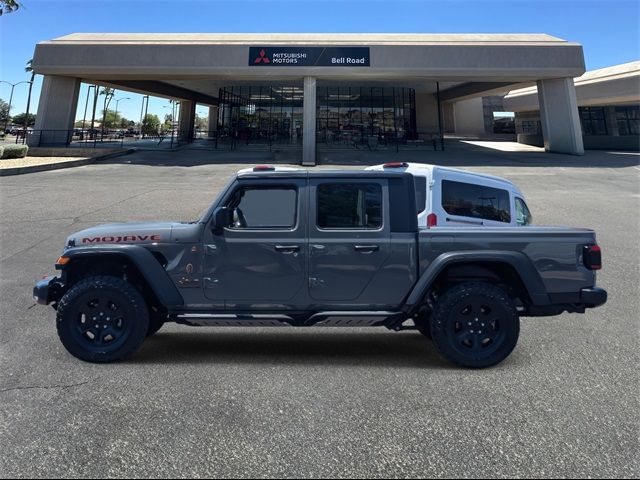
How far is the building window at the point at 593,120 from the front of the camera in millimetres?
38625

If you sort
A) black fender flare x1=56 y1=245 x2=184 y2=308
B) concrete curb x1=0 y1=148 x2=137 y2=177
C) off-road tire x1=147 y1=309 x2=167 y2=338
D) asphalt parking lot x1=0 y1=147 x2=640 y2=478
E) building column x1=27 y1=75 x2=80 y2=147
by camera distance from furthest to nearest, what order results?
building column x1=27 y1=75 x2=80 y2=147 → concrete curb x1=0 y1=148 x2=137 y2=177 → off-road tire x1=147 y1=309 x2=167 y2=338 → black fender flare x1=56 y1=245 x2=184 y2=308 → asphalt parking lot x1=0 y1=147 x2=640 y2=478

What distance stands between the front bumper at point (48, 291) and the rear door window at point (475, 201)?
524cm

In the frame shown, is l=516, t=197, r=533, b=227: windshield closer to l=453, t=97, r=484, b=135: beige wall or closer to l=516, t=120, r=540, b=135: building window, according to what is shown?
l=516, t=120, r=540, b=135: building window

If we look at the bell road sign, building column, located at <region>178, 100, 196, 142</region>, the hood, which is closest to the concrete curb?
the bell road sign

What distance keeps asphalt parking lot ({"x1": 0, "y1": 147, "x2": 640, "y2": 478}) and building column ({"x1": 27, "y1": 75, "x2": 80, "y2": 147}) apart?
88.9ft

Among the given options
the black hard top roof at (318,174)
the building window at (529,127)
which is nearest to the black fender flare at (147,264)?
the black hard top roof at (318,174)

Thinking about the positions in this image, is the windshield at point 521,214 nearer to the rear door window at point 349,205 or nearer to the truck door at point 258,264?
the rear door window at point 349,205

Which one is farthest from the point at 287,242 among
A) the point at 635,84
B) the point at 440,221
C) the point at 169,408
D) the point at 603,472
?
the point at 635,84

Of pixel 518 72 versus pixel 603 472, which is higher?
pixel 518 72

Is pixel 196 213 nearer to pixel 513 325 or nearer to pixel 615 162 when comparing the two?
pixel 513 325

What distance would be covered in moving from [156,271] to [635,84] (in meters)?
38.1

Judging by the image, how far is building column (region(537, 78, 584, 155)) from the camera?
90.5 feet

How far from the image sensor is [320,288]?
3.82 metres

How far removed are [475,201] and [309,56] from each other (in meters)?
22.6
